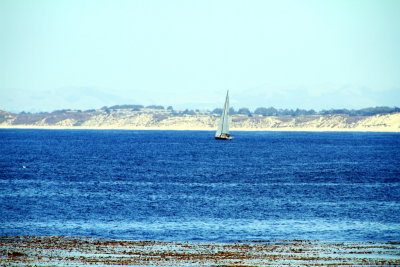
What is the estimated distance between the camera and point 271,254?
34.1 metres

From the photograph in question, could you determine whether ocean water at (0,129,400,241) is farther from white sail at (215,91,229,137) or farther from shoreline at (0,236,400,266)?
white sail at (215,91,229,137)

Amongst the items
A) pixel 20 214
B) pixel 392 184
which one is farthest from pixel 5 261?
pixel 392 184

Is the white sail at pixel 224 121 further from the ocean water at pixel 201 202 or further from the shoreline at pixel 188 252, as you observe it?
the shoreline at pixel 188 252

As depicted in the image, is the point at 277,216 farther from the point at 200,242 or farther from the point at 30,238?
the point at 30,238

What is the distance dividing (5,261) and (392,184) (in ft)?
179

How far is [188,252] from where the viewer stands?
114ft

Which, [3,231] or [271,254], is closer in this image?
[271,254]

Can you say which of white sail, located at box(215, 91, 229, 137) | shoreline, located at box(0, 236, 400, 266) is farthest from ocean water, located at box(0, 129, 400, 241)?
white sail, located at box(215, 91, 229, 137)

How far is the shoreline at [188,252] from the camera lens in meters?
31.5

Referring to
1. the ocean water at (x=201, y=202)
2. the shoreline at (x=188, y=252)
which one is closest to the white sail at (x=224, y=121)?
the ocean water at (x=201, y=202)

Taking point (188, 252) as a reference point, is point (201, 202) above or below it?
below

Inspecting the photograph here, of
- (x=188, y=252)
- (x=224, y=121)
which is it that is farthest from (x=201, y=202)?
(x=224, y=121)

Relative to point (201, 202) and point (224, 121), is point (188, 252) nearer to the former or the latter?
point (201, 202)

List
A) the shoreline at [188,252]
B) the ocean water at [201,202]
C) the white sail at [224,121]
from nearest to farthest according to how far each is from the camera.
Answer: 1. the shoreline at [188,252]
2. the ocean water at [201,202]
3. the white sail at [224,121]
